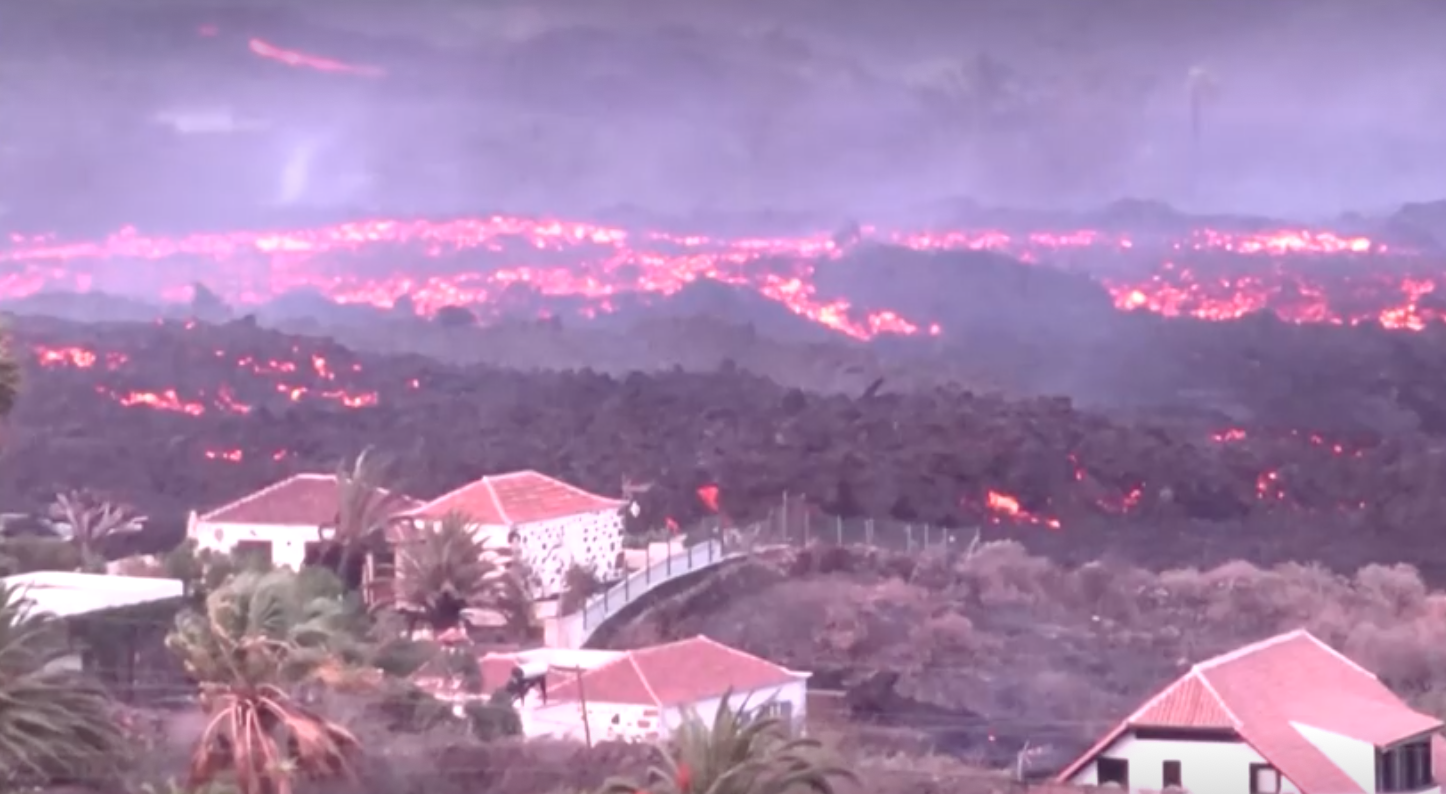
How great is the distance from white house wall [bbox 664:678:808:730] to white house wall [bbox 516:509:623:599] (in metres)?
2.41

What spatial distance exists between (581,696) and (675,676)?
78cm

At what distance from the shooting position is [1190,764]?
13047mm

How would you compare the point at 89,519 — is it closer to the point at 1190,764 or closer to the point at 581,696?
the point at 581,696

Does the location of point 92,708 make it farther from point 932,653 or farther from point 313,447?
point 313,447

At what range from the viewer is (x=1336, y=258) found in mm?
19859

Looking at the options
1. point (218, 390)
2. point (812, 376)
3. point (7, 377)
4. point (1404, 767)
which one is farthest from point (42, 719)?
point (218, 390)

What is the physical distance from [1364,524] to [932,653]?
4356 mm

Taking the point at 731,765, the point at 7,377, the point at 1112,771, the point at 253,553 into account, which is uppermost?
the point at 7,377

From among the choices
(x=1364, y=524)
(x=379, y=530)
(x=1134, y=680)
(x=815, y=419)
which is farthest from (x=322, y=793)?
(x=1364, y=524)

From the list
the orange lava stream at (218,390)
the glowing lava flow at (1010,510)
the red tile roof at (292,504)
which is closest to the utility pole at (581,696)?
the red tile roof at (292,504)

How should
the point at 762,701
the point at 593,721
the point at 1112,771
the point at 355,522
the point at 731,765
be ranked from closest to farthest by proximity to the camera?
the point at 731,765 → the point at 1112,771 → the point at 593,721 → the point at 762,701 → the point at 355,522

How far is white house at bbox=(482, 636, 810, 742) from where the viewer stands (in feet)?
45.9

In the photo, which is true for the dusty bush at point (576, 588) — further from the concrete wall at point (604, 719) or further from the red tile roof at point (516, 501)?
the concrete wall at point (604, 719)

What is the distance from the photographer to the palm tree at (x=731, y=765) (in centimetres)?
955
